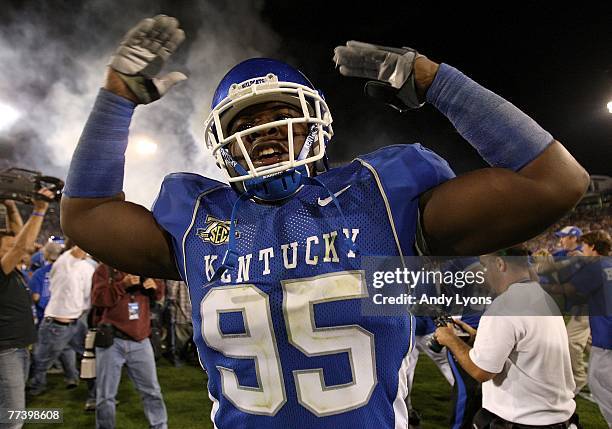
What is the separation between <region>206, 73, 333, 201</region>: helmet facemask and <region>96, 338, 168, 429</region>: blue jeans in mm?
3420

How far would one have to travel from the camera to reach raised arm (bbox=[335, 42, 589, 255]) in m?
1.10

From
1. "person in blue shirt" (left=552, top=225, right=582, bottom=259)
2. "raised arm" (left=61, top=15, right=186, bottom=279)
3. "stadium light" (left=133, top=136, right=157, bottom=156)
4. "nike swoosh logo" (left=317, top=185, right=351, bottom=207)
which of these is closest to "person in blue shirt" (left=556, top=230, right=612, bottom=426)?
"person in blue shirt" (left=552, top=225, right=582, bottom=259)

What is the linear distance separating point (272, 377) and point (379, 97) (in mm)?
841

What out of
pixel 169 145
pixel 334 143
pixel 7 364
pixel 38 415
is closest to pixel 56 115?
pixel 169 145

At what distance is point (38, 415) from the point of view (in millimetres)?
4898

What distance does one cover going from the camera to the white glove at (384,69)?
4.33 ft

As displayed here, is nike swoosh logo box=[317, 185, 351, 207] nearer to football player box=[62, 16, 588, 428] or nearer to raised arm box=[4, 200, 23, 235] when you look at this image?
football player box=[62, 16, 588, 428]

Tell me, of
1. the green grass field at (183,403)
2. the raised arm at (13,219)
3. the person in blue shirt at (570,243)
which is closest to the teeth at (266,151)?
the raised arm at (13,219)

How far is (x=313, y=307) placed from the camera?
117 cm

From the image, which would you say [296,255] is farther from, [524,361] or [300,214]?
[524,361]

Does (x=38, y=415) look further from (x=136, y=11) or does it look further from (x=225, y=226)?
(x=136, y=11)

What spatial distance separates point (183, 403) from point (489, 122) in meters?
5.42

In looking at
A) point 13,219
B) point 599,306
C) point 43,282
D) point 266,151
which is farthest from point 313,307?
point 43,282

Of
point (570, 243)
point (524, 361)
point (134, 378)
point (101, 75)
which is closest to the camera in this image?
point (524, 361)
